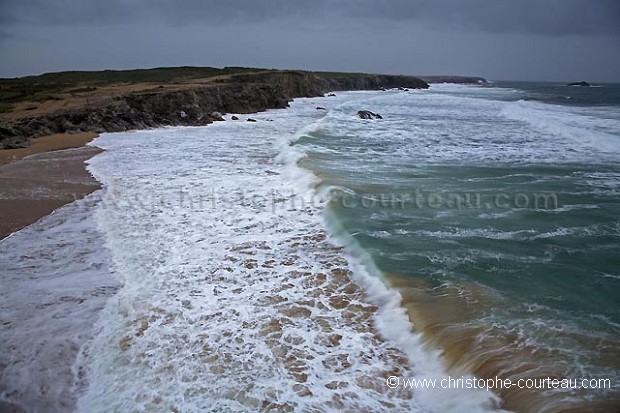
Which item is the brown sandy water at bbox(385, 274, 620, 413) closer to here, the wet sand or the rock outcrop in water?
the wet sand

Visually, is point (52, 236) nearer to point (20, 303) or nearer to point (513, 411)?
point (20, 303)

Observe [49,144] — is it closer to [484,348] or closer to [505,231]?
[505,231]

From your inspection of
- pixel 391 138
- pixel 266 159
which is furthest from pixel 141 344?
pixel 391 138

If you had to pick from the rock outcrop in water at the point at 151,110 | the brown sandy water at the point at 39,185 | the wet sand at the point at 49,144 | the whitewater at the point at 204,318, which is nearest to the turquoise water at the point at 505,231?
the whitewater at the point at 204,318

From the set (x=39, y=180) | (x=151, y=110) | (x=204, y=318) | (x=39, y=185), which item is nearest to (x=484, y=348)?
(x=204, y=318)

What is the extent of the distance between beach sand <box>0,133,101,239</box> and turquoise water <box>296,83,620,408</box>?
24.5 feet

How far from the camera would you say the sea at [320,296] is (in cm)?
514

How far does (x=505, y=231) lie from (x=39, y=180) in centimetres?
1445

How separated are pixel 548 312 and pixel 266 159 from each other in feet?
46.2

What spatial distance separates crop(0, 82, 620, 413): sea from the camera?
5137mm

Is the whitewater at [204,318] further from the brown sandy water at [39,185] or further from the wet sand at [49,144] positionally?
the wet sand at [49,144]

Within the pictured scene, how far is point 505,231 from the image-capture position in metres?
9.78

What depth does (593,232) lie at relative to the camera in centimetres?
979

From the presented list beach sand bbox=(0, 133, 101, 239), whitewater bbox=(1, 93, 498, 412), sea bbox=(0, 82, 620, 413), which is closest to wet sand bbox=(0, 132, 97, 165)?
beach sand bbox=(0, 133, 101, 239)
